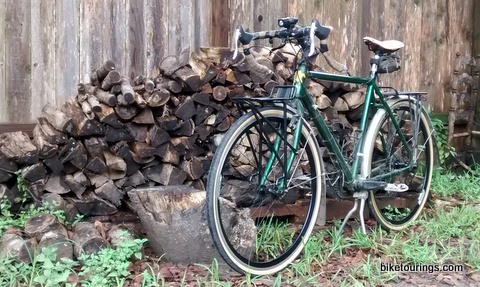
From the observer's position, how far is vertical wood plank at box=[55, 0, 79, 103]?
404cm

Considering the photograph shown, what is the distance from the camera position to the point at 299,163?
11.0 feet

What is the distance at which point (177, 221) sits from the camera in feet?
10.1

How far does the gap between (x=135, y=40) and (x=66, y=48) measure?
1.59 feet

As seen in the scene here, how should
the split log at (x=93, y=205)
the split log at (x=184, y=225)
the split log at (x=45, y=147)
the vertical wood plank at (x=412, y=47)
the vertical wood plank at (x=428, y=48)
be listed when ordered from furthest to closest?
the vertical wood plank at (x=428, y=48) < the vertical wood plank at (x=412, y=47) < the split log at (x=93, y=205) < the split log at (x=45, y=147) < the split log at (x=184, y=225)

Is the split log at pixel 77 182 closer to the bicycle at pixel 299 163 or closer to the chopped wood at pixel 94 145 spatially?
the chopped wood at pixel 94 145

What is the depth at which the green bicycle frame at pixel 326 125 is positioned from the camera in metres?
3.09

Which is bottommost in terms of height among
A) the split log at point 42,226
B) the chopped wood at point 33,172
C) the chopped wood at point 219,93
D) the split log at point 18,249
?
the split log at point 18,249

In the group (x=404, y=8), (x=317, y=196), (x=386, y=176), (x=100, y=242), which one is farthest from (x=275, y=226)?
(x=404, y=8)

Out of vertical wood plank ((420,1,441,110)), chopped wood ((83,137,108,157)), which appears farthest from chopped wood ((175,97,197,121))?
vertical wood plank ((420,1,441,110))

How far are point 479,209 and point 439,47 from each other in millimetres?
1917

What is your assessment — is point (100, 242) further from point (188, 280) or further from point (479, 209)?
point (479, 209)

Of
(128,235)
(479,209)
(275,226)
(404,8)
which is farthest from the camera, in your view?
(404,8)

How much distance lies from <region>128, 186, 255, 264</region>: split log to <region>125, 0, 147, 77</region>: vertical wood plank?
1388 mm

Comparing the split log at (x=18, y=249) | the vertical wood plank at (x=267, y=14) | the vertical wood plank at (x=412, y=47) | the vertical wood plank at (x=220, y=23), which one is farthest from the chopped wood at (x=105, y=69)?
the vertical wood plank at (x=412, y=47)
